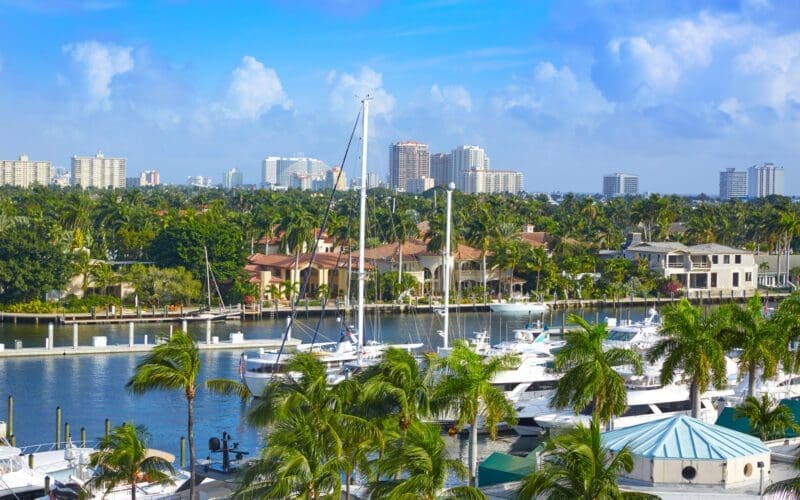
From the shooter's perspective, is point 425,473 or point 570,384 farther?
point 570,384

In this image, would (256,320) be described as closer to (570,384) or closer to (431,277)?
(431,277)

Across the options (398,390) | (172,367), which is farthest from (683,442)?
(172,367)

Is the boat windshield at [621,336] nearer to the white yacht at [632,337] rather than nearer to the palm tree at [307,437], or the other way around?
the white yacht at [632,337]

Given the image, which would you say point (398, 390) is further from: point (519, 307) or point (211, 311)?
point (519, 307)

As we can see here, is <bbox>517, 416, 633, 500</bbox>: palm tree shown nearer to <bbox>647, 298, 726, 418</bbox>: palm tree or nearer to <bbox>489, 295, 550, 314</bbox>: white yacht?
<bbox>647, 298, 726, 418</bbox>: palm tree

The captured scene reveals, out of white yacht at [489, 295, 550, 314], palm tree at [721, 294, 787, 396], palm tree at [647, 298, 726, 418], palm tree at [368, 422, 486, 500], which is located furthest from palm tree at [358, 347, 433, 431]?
white yacht at [489, 295, 550, 314]

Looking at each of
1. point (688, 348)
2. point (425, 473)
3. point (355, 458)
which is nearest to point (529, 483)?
point (425, 473)
